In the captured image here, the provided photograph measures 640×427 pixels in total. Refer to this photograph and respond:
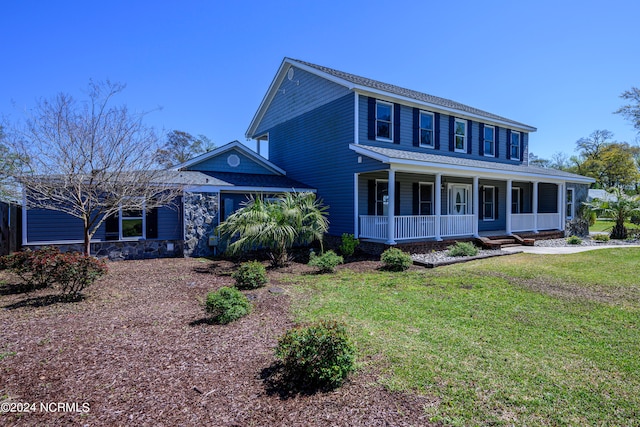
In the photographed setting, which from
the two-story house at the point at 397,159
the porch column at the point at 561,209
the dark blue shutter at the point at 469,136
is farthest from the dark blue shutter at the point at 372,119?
the porch column at the point at 561,209

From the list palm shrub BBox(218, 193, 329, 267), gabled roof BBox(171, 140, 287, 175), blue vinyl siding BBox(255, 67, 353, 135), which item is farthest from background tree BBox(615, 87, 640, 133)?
palm shrub BBox(218, 193, 329, 267)

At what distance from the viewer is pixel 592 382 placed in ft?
11.1

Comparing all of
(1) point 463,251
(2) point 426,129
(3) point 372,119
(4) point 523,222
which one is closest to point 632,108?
(4) point 523,222

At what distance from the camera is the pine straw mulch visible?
289 cm

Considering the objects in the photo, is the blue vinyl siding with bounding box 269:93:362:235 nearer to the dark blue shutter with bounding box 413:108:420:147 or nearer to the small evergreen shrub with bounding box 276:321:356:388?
the dark blue shutter with bounding box 413:108:420:147

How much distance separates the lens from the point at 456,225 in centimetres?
1323

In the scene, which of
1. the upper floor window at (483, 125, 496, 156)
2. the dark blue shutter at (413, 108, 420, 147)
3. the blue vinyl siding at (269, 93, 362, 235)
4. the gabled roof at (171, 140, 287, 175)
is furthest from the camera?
the upper floor window at (483, 125, 496, 156)

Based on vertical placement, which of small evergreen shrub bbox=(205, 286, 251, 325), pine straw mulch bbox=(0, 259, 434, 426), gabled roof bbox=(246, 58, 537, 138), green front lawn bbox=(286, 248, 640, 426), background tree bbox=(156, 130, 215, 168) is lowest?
pine straw mulch bbox=(0, 259, 434, 426)

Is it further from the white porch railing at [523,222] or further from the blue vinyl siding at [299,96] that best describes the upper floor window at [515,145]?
the blue vinyl siding at [299,96]

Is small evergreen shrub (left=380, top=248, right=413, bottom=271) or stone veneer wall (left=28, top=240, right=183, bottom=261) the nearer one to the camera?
small evergreen shrub (left=380, top=248, right=413, bottom=271)

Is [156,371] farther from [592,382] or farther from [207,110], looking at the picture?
[207,110]

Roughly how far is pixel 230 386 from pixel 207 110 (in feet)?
97.0

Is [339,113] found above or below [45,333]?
above

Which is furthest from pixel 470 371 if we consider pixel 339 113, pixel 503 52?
pixel 503 52
